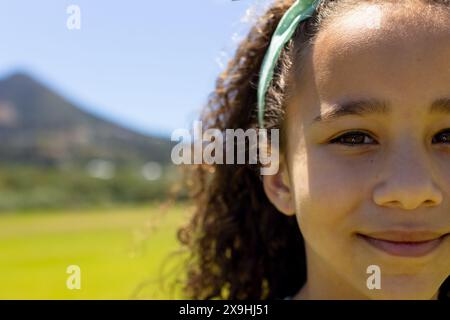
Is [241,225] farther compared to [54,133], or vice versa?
[54,133]

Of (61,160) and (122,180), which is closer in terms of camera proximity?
(122,180)

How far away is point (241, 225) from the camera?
119 inches

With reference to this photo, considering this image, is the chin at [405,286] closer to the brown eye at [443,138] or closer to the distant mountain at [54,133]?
the brown eye at [443,138]

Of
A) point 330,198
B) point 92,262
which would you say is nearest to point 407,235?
point 330,198

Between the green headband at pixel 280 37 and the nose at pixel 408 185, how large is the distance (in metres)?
0.76

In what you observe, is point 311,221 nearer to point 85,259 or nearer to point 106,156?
point 85,259

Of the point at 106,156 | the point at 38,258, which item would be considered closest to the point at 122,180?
the point at 38,258

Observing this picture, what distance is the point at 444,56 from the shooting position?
2.01 meters

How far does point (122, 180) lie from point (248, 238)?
1572 inches

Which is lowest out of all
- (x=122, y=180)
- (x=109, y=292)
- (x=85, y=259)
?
(x=109, y=292)

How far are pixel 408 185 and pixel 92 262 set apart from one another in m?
7.83

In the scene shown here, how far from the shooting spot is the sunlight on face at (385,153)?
76.7 inches

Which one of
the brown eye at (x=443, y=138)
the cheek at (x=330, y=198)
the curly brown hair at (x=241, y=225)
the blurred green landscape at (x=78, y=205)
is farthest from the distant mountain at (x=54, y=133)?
the brown eye at (x=443, y=138)

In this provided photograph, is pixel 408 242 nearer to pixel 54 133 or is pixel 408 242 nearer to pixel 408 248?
pixel 408 248
